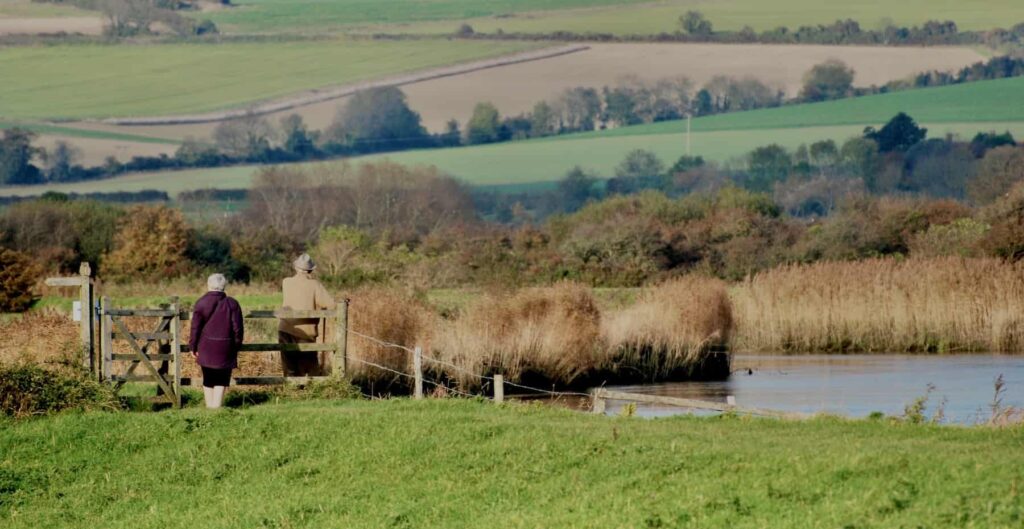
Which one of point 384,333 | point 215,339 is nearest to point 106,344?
point 215,339

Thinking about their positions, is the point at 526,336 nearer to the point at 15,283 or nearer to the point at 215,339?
the point at 215,339

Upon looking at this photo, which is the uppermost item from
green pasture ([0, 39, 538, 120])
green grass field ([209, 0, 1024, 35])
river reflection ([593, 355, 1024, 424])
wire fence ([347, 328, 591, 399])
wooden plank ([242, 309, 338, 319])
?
green grass field ([209, 0, 1024, 35])

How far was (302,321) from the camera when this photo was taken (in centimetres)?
2473

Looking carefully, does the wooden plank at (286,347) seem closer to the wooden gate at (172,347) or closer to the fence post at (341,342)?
the wooden gate at (172,347)

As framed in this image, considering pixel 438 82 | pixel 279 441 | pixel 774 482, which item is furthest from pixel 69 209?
pixel 438 82

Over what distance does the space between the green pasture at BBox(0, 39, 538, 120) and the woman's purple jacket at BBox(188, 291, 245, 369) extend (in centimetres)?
12820

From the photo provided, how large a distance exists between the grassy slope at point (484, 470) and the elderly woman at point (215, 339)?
0.94 m

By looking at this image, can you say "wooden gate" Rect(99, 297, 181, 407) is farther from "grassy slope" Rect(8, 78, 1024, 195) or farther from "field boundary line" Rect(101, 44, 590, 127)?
"field boundary line" Rect(101, 44, 590, 127)

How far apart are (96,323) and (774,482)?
12397 mm

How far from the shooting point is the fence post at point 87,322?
23.9 meters

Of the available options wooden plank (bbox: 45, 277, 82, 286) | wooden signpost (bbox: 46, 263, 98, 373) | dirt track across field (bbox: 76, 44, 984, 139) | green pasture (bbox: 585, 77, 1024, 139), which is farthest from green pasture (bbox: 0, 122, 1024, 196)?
wooden signpost (bbox: 46, 263, 98, 373)

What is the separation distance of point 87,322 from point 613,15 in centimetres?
15350

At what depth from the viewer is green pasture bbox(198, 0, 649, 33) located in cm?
17925

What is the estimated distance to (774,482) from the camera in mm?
15336
